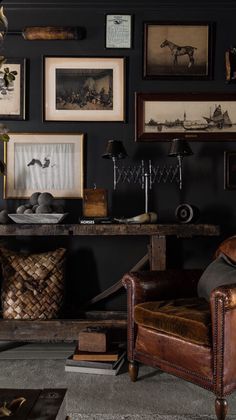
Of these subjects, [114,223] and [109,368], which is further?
[114,223]

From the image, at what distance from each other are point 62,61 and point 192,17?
4.05 ft

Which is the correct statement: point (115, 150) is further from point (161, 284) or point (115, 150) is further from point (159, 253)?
point (161, 284)

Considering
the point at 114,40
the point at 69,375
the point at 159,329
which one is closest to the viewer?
the point at 159,329

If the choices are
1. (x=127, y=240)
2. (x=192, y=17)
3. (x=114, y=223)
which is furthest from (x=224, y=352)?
(x=192, y=17)

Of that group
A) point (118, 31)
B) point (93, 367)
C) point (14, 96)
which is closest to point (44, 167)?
point (14, 96)

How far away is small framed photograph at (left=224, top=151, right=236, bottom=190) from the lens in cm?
370

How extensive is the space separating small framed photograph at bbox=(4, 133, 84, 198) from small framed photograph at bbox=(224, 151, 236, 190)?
1291 millimetres

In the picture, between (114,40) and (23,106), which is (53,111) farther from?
(114,40)

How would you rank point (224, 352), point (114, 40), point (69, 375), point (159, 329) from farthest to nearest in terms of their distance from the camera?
point (114, 40)
point (69, 375)
point (159, 329)
point (224, 352)

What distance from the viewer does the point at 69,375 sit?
279 cm

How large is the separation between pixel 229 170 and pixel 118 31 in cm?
159

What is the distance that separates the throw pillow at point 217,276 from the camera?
103 inches

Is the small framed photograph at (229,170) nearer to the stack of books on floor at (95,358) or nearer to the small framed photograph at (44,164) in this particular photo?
the small framed photograph at (44,164)

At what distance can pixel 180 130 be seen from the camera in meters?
3.70
